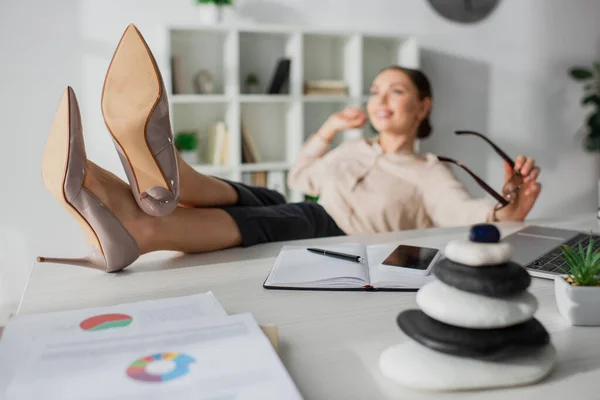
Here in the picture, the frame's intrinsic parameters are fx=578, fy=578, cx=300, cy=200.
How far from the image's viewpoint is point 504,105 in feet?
12.9

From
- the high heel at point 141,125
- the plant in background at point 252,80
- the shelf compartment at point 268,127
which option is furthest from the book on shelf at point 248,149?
the high heel at point 141,125

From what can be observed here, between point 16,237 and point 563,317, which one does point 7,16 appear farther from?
point 563,317

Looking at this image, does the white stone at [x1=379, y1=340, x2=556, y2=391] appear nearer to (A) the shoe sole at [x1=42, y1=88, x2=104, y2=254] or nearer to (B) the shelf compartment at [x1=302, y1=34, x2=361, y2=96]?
(A) the shoe sole at [x1=42, y1=88, x2=104, y2=254]

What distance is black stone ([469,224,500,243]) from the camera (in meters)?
0.60

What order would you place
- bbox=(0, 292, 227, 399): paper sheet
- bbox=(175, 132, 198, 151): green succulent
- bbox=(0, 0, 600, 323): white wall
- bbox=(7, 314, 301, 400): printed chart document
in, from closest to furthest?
bbox=(7, 314, 301, 400): printed chart document < bbox=(0, 292, 227, 399): paper sheet < bbox=(0, 0, 600, 323): white wall < bbox=(175, 132, 198, 151): green succulent

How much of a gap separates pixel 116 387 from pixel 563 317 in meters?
0.62

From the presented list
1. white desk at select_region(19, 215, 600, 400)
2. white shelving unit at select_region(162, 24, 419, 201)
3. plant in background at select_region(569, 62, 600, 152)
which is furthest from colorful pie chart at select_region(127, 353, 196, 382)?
plant in background at select_region(569, 62, 600, 152)

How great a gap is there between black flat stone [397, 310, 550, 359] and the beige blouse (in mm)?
1274

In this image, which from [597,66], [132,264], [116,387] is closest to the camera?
[116,387]

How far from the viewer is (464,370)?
1.99ft

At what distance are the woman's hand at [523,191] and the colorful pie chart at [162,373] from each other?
1.23 metres

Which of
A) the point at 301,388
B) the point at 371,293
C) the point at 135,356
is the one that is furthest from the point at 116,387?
the point at 371,293

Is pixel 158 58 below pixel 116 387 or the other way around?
the other way around

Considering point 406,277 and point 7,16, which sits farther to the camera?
point 7,16
